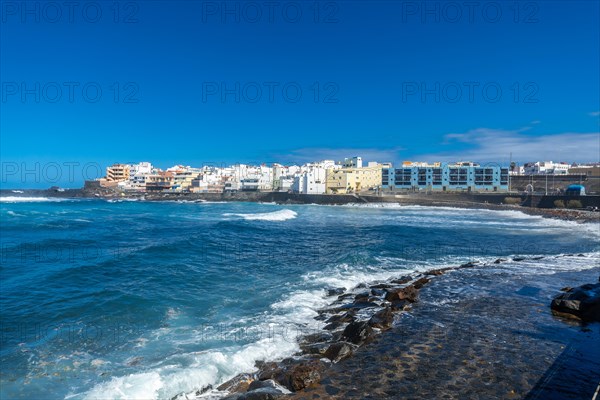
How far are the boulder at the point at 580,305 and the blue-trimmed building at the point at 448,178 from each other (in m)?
82.0

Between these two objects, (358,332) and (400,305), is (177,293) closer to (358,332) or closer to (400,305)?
(358,332)

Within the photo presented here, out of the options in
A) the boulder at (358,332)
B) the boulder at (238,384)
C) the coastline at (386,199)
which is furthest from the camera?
the coastline at (386,199)

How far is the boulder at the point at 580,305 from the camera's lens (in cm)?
946

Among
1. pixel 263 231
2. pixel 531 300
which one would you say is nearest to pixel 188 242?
pixel 263 231

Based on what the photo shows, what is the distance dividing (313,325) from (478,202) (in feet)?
223

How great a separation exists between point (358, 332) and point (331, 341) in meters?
0.63

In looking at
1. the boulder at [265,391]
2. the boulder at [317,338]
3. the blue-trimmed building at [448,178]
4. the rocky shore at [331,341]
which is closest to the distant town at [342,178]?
the blue-trimmed building at [448,178]

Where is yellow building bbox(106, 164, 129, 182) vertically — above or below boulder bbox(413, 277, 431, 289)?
above

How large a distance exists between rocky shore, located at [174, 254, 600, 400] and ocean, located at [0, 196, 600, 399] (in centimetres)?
42

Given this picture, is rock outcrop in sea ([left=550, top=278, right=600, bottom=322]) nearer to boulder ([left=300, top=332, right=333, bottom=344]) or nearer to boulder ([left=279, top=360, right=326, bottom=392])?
boulder ([left=300, top=332, right=333, bottom=344])

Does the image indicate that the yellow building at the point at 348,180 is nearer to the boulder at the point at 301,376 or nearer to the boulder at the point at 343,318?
the boulder at the point at 343,318

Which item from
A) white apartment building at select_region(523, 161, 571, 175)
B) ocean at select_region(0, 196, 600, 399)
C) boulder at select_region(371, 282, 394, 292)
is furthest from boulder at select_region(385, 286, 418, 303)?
white apartment building at select_region(523, 161, 571, 175)

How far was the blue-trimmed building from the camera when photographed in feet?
292

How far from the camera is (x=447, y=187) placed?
90.9 meters
